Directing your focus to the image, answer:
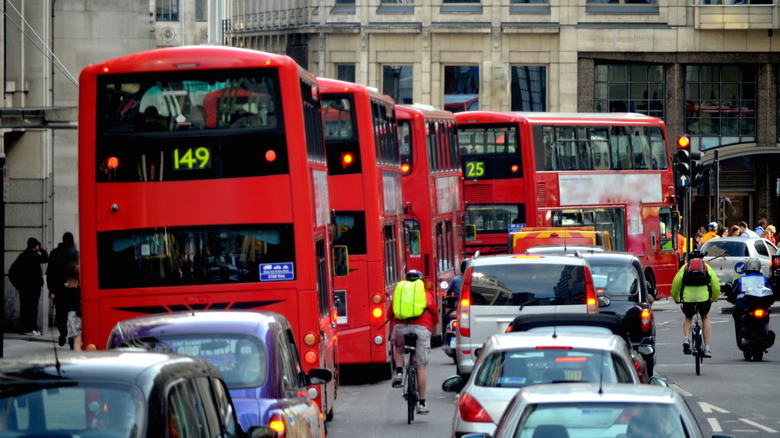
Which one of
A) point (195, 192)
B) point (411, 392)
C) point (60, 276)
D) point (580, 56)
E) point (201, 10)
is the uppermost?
point (201, 10)

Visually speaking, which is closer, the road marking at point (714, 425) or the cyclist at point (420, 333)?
the road marking at point (714, 425)

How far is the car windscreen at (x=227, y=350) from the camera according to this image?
10.3m

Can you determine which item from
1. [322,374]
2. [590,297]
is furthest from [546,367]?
[590,297]

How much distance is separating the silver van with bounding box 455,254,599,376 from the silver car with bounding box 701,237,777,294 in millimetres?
23317

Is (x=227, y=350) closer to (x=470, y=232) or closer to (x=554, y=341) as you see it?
(x=554, y=341)

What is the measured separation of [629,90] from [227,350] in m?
48.6

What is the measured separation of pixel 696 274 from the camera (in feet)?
72.8

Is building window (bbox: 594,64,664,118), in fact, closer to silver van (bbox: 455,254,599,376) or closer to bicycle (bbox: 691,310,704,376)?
bicycle (bbox: 691,310,704,376)

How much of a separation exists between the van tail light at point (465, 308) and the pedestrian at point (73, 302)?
18.2 ft

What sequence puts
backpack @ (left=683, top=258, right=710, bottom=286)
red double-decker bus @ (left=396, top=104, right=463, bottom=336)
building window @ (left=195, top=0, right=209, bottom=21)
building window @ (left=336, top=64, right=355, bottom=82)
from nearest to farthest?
1. backpack @ (left=683, top=258, right=710, bottom=286)
2. red double-decker bus @ (left=396, top=104, right=463, bottom=336)
3. building window @ (left=336, top=64, right=355, bottom=82)
4. building window @ (left=195, top=0, right=209, bottom=21)

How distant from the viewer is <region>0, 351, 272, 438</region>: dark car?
6.24 m

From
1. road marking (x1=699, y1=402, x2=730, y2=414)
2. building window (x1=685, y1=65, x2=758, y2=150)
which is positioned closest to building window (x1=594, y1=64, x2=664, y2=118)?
building window (x1=685, y1=65, x2=758, y2=150)

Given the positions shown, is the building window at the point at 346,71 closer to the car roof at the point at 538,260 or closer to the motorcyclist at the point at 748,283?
the motorcyclist at the point at 748,283

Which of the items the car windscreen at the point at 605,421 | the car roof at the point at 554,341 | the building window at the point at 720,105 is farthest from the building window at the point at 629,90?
the car windscreen at the point at 605,421
